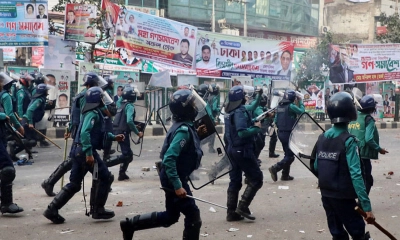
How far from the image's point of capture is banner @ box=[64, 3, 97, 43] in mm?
17469

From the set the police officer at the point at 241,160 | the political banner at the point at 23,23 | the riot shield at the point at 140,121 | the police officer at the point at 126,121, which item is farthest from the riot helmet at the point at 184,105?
the political banner at the point at 23,23

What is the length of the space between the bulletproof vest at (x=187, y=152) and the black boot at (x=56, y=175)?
9.07ft

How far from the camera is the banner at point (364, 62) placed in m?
22.2

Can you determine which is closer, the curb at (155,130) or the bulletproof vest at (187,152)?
the bulletproof vest at (187,152)

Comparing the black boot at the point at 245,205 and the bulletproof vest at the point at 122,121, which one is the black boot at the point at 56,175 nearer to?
the bulletproof vest at the point at 122,121

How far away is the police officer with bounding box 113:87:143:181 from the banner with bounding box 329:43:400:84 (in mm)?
13845

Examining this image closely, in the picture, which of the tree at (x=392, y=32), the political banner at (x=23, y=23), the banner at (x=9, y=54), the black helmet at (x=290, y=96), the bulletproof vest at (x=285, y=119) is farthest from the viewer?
the tree at (x=392, y=32)

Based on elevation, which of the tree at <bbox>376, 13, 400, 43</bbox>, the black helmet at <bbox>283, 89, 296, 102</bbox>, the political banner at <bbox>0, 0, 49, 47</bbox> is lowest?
the black helmet at <bbox>283, 89, 296, 102</bbox>

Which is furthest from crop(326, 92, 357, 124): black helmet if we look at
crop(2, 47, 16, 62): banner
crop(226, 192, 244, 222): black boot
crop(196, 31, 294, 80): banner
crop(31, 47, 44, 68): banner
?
crop(31, 47, 44, 68): banner

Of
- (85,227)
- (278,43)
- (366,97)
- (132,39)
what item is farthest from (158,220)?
(278,43)

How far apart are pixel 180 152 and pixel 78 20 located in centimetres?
1319

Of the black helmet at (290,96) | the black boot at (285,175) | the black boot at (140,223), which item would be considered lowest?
the black boot at (285,175)

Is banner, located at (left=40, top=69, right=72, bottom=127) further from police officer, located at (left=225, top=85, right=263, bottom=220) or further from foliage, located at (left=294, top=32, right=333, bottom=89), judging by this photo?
foliage, located at (left=294, top=32, right=333, bottom=89)

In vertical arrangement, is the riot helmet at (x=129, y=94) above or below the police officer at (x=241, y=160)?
above
